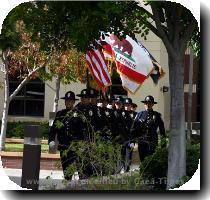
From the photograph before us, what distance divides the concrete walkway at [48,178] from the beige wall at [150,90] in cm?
58

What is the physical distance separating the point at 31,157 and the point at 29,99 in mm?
682

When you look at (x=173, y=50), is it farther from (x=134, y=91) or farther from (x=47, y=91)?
(x=47, y=91)

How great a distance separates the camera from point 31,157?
9039 millimetres

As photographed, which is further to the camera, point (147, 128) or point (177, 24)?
point (147, 128)

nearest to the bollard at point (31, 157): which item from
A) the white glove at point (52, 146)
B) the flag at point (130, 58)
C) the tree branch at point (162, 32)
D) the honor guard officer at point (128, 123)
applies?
the white glove at point (52, 146)

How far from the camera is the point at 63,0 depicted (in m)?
8.84

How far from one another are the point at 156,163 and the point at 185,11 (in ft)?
5.75

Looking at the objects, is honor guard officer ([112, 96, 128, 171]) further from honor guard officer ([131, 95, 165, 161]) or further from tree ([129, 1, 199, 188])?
tree ([129, 1, 199, 188])

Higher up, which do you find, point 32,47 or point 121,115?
point 32,47

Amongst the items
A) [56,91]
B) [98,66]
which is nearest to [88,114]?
[56,91]

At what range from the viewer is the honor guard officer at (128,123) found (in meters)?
9.16

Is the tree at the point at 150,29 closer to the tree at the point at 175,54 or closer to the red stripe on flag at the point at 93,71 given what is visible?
the tree at the point at 175,54

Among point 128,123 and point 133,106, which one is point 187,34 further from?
point 128,123

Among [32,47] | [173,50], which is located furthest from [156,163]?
[32,47]
